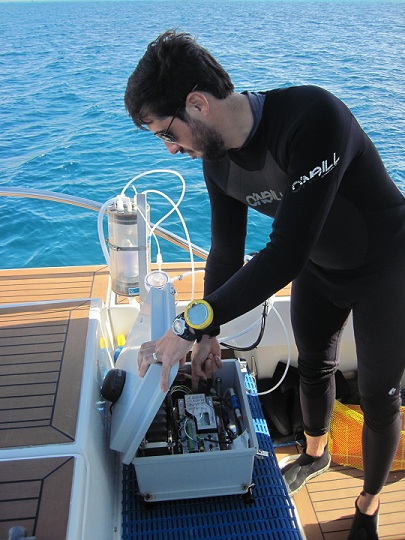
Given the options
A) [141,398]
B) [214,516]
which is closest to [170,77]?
[141,398]

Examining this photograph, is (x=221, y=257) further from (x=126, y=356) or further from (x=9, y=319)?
(x=9, y=319)

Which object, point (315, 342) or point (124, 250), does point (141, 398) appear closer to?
point (315, 342)

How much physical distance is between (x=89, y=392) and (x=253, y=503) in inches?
23.4

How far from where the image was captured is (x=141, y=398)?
1159 millimetres

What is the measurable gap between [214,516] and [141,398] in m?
0.49

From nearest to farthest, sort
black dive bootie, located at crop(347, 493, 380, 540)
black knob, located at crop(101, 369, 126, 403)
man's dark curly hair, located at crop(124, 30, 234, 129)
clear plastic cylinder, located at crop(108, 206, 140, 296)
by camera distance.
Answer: man's dark curly hair, located at crop(124, 30, 234, 129) → black knob, located at crop(101, 369, 126, 403) → black dive bootie, located at crop(347, 493, 380, 540) → clear plastic cylinder, located at crop(108, 206, 140, 296)

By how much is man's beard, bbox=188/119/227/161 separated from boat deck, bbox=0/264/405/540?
708 mm

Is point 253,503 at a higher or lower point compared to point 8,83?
lower

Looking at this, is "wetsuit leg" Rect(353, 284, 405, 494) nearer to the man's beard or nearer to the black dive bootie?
the black dive bootie

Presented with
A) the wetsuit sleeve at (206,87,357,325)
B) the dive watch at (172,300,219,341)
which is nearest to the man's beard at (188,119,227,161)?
the wetsuit sleeve at (206,87,357,325)

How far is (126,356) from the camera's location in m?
1.51

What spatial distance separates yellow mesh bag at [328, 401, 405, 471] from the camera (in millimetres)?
1905

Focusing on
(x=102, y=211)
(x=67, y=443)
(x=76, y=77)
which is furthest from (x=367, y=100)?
(x=67, y=443)

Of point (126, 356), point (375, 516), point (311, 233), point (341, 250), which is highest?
point (311, 233)
